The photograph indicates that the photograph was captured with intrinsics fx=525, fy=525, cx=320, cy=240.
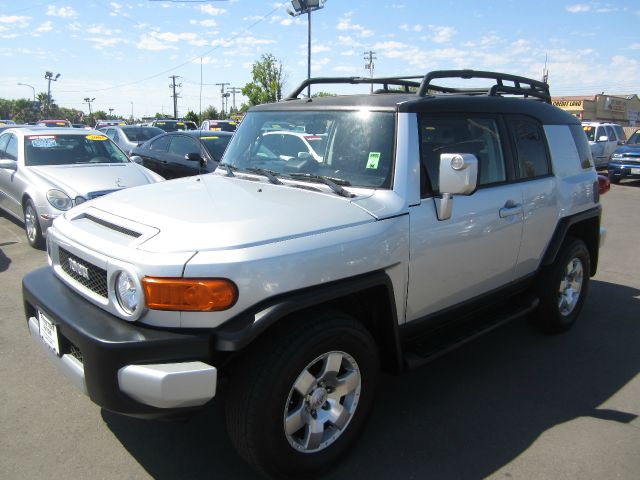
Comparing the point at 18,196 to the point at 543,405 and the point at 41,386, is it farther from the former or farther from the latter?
the point at 543,405

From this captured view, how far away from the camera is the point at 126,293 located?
7.79ft

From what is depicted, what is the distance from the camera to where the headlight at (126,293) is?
7.65ft

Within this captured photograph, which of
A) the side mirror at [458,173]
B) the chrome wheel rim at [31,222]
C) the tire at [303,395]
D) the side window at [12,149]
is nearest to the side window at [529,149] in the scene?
the side mirror at [458,173]

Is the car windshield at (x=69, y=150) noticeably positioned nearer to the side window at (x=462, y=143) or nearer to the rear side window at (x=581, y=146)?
the side window at (x=462, y=143)

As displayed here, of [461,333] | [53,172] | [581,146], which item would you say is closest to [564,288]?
[581,146]

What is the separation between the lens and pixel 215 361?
2359mm

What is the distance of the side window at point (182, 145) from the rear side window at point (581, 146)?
6675 mm

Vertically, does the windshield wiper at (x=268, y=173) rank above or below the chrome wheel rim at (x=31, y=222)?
above

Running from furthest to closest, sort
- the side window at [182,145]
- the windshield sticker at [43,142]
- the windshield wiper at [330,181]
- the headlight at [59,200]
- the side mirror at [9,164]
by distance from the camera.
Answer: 1. the side window at [182,145]
2. the windshield sticker at [43,142]
3. the side mirror at [9,164]
4. the headlight at [59,200]
5. the windshield wiper at [330,181]

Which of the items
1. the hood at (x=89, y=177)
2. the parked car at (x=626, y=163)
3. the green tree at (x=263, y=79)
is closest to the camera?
the hood at (x=89, y=177)

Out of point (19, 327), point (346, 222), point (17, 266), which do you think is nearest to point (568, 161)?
point (346, 222)

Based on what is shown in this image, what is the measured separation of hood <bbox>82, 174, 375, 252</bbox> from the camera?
2.37 m

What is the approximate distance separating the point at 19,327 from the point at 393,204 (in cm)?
350

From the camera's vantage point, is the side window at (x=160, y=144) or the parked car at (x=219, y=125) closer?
the side window at (x=160, y=144)
